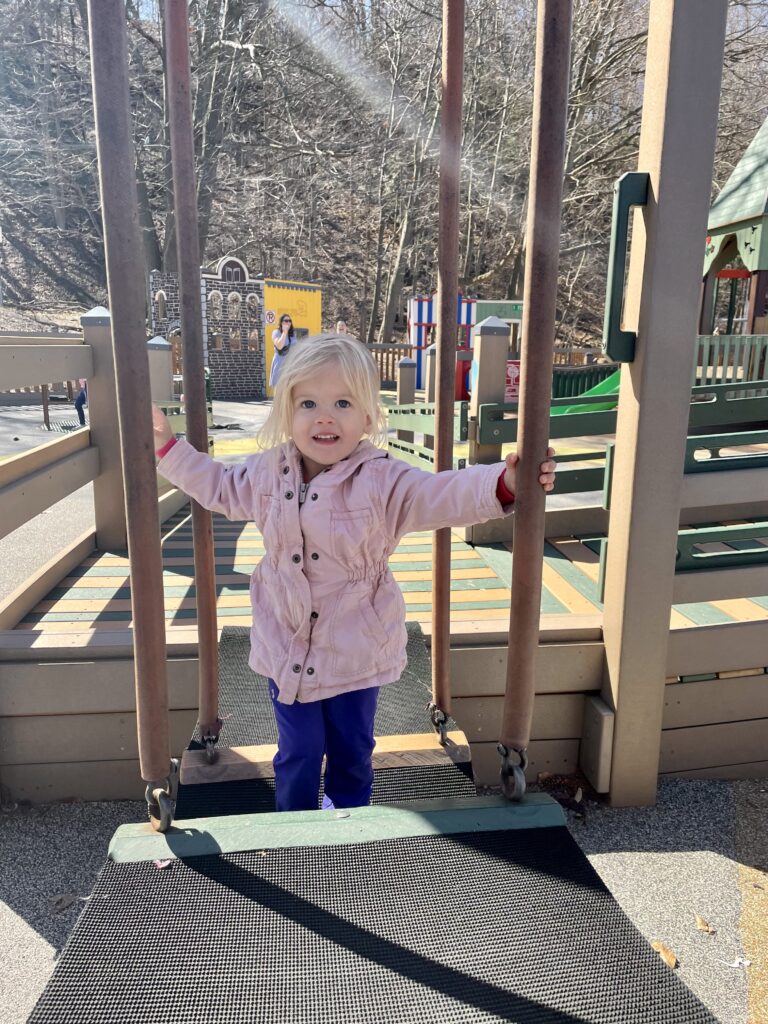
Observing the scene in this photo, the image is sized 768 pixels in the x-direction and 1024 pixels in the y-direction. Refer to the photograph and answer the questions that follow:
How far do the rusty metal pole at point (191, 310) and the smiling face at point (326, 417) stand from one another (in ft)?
1.21

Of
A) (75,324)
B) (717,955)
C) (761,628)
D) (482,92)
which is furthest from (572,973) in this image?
(75,324)

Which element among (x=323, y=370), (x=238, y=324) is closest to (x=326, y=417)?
(x=323, y=370)

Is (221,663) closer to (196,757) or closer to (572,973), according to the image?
(196,757)

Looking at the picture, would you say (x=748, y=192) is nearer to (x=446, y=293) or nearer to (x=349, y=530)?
(x=446, y=293)

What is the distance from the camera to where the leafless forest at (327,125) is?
21.4m

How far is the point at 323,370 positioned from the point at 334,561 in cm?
45

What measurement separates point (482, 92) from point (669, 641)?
2382 cm

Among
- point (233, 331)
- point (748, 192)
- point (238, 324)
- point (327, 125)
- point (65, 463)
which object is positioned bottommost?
point (65, 463)

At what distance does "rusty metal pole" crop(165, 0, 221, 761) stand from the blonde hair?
28 cm

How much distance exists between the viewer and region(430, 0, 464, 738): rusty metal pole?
2.14 meters

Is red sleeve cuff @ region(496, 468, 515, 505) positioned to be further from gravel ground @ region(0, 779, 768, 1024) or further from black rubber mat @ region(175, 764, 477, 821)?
gravel ground @ region(0, 779, 768, 1024)

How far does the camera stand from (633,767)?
2.81 m

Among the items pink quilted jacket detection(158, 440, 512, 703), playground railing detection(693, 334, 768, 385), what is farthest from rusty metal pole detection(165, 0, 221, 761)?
playground railing detection(693, 334, 768, 385)

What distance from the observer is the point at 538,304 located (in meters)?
1.57
